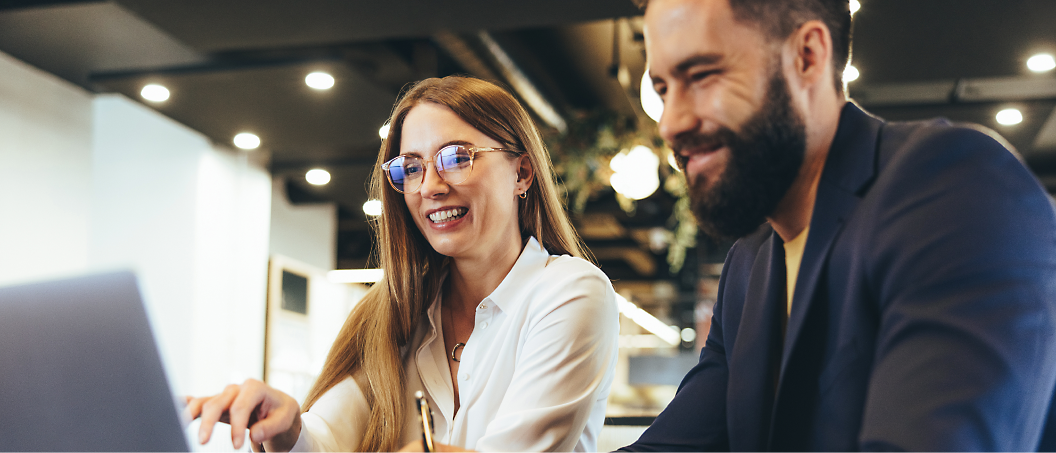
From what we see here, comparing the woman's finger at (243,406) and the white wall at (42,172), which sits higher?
the white wall at (42,172)

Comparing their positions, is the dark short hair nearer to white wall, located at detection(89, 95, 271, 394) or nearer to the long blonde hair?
the long blonde hair

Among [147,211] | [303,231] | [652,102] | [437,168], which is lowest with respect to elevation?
[437,168]

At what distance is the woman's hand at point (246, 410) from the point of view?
1063 mm

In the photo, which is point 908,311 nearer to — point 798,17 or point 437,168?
point 798,17

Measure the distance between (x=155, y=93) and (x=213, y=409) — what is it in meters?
4.21

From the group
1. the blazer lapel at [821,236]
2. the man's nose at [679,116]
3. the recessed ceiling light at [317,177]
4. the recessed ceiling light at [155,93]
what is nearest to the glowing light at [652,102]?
the man's nose at [679,116]

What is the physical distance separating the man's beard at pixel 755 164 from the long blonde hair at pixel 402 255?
2.43 feet

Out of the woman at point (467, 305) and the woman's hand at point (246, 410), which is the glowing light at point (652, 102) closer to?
the woman at point (467, 305)

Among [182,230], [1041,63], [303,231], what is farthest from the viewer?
[303,231]

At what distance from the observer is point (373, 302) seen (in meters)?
1.77

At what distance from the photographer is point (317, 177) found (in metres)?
7.25

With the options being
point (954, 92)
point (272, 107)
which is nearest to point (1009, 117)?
point (954, 92)

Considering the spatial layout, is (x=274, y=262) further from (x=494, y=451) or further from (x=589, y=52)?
(x=494, y=451)

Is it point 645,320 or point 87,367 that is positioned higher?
point 87,367
